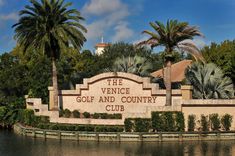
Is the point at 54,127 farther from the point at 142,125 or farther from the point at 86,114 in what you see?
the point at 142,125

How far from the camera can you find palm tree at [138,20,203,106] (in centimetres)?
3256

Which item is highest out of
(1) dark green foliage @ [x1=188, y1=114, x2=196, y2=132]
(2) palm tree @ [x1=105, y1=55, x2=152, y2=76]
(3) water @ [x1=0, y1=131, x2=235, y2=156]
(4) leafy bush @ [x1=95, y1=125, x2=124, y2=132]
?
(2) palm tree @ [x1=105, y1=55, x2=152, y2=76]

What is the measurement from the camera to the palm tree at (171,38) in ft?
107

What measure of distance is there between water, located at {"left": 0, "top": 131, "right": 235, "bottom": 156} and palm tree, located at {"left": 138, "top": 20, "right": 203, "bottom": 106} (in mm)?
6296

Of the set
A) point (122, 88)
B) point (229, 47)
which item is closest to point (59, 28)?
point (122, 88)

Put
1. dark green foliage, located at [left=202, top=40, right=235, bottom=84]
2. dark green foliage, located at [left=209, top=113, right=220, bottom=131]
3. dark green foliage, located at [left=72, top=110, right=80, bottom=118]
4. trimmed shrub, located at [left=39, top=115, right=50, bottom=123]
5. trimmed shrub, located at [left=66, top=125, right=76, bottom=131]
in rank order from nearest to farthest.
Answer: dark green foliage, located at [left=209, top=113, right=220, bottom=131]
trimmed shrub, located at [left=66, top=125, right=76, bottom=131]
trimmed shrub, located at [left=39, top=115, right=50, bottom=123]
dark green foliage, located at [left=72, top=110, right=80, bottom=118]
dark green foliage, located at [left=202, top=40, right=235, bottom=84]

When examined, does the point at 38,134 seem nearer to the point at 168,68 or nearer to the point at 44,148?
the point at 44,148

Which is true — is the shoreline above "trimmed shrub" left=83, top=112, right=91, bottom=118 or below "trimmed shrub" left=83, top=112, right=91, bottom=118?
below

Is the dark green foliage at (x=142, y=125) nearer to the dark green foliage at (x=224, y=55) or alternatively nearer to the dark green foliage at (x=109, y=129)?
the dark green foliage at (x=109, y=129)

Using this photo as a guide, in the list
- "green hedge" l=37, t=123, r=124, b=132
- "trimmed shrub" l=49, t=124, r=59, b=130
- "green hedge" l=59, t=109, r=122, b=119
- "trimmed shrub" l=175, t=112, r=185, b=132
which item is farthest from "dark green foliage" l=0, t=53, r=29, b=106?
"trimmed shrub" l=175, t=112, r=185, b=132

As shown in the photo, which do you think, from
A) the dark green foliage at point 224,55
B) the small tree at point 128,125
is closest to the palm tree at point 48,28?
the small tree at point 128,125

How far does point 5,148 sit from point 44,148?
9.49 ft

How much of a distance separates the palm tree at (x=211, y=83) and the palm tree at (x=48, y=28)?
39.0 feet

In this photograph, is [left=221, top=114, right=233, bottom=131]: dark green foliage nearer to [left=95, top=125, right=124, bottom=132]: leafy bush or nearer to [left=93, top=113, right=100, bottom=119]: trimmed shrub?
[left=95, top=125, right=124, bottom=132]: leafy bush
